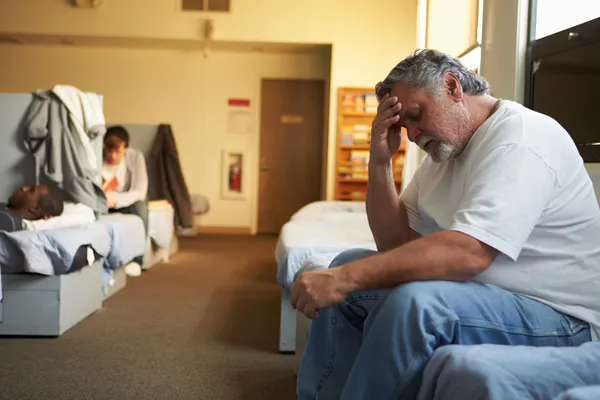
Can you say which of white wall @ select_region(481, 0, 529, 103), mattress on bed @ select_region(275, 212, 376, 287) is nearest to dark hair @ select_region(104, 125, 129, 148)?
mattress on bed @ select_region(275, 212, 376, 287)

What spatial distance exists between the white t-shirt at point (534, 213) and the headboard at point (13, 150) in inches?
102

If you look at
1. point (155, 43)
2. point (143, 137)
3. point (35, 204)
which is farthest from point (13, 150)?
point (155, 43)

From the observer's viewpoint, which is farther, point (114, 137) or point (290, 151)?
point (290, 151)

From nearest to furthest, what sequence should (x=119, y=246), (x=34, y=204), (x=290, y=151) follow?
(x=34, y=204) → (x=119, y=246) → (x=290, y=151)

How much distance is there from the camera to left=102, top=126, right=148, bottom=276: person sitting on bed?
416 cm

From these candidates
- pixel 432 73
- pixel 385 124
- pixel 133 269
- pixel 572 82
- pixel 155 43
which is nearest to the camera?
pixel 432 73

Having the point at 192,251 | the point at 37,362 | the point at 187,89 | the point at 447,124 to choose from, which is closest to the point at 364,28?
the point at 187,89

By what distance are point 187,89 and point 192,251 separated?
245 cm

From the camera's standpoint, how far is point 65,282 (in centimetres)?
265

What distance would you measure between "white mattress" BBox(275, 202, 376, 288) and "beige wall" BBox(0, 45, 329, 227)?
3.78 m

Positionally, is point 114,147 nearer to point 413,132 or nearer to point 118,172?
point 118,172

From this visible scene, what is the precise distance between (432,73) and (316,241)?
1286 mm

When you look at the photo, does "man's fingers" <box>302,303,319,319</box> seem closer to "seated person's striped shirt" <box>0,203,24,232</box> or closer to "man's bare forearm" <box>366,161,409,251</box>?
"man's bare forearm" <box>366,161,409,251</box>

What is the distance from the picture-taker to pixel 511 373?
0.90 metres
